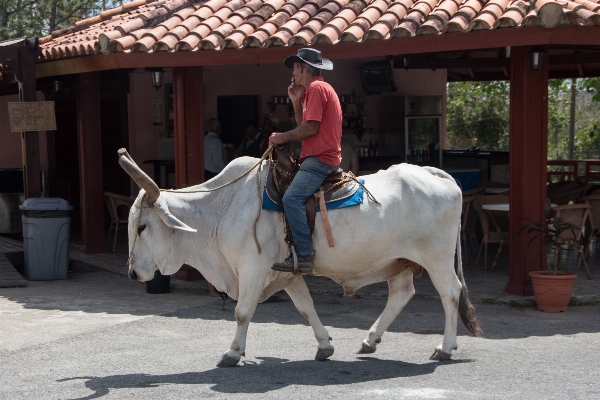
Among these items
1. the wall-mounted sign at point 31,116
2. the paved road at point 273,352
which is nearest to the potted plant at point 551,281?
the paved road at point 273,352

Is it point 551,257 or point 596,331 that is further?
point 551,257

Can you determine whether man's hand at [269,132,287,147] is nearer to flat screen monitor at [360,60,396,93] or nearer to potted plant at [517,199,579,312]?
potted plant at [517,199,579,312]

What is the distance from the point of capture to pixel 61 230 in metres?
11.4

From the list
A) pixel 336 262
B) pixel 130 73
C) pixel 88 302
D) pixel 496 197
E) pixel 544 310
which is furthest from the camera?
pixel 130 73

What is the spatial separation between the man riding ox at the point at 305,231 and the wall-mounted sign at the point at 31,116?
5308 millimetres

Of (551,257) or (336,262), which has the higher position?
(336,262)

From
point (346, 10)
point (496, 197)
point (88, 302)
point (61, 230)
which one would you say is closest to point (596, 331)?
point (496, 197)

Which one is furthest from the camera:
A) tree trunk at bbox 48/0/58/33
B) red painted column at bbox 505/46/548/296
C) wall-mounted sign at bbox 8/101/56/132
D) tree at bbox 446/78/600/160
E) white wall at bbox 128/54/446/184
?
tree at bbox 446/78/600/160

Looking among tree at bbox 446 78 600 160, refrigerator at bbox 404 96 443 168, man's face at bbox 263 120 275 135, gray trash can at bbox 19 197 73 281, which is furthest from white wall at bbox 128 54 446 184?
tree at bbox 446 78 600 160

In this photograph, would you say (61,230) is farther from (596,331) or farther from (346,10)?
(596,331)

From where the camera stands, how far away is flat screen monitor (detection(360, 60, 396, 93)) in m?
16.0

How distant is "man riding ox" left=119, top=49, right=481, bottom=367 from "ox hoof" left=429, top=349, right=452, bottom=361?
0.01m

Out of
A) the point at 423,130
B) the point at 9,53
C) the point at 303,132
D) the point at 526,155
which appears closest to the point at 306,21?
the point at 526,155

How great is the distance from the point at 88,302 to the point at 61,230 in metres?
1.91
